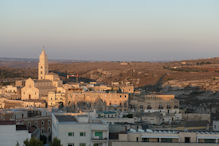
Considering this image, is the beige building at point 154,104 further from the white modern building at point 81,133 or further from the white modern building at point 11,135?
the white modern building at point 81,133

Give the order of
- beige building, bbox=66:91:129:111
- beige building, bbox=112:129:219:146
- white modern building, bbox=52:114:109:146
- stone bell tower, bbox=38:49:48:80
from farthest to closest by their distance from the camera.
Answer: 1. stone bell tower, bbox=38:49:48:80
2. beige building, bbox=66:91:129:111
3. white modern building, bbox=52:114:109:146
4. beige building, bbox=112:129:219:146

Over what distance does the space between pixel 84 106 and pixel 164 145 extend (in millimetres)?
30060

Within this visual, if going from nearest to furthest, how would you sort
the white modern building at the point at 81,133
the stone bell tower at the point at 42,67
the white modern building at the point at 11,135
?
the white modern building at the point at 81,133 → the white modern building at the point at 11,135 → the stone bell tower at the point at 42,67

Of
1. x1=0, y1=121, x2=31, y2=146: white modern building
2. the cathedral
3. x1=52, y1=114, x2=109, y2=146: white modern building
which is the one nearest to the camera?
x1=52, y1=114, x2=109, y2=146: white modern building

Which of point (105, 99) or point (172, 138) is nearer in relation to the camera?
point (172, 138)

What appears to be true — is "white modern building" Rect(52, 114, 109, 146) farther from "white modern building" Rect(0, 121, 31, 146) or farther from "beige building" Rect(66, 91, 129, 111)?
"beige building" Rect(66, 91, 129, 111)

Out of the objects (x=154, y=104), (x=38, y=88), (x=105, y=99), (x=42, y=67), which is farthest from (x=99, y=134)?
(x=42, y=67)

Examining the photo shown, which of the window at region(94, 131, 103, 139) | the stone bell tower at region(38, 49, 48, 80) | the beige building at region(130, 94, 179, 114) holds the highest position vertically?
the stone bell tower at region(38, 49, 48, 80)

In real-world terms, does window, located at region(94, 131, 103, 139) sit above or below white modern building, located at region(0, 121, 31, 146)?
above

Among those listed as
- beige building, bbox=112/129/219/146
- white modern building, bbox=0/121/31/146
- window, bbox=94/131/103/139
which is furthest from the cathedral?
beige building, bbox=112/129/219/146

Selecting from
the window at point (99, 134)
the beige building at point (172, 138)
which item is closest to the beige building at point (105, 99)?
the window at point (99, 134)

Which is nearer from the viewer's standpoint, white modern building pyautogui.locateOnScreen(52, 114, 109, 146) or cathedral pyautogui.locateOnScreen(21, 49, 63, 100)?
white modern building pyautogui.locateOnScreen(52, 114, 109, 146)

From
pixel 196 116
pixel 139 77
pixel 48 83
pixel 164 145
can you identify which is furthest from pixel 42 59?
pixel 164 145

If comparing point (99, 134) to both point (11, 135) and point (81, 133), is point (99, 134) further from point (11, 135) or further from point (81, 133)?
point (11, 135)
